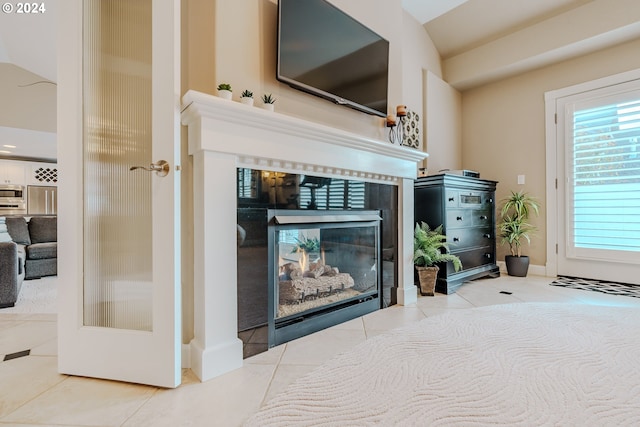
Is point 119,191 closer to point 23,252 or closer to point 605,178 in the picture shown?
point 23,252

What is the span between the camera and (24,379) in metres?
1.33

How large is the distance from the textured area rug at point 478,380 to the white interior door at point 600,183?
1.67 metres

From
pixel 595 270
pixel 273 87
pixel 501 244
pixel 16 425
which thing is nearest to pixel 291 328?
Result: pixel 16 425

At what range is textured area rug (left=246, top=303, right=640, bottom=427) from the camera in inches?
40.0

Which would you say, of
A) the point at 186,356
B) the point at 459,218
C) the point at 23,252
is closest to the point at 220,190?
the point at 186,356

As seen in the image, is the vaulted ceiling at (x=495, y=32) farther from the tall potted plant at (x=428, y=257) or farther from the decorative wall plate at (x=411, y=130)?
the tall potted plant at (x=428, y=257)

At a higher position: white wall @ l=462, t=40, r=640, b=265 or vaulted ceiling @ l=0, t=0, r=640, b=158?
vaulted ceiling @ l=0, t=0, r=640, b=158

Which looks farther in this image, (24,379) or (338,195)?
(338,195)

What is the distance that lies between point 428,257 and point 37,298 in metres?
3.68

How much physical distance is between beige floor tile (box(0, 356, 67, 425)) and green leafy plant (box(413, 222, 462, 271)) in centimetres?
254

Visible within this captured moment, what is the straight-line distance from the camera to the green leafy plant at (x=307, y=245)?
74.0 inches

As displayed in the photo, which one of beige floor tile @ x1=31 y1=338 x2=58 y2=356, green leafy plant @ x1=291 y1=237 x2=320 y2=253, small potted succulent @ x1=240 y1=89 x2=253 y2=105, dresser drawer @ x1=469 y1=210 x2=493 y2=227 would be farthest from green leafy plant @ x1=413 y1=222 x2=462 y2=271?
beige floor tile @ x1=31 y1=338 x2=58 y2=356

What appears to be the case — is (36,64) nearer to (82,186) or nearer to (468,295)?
(82,186)

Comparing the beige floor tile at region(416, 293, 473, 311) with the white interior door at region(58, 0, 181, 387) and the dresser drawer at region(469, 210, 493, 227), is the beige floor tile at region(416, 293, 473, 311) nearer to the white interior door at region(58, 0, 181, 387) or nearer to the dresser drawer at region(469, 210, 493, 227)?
the dresser drawer at region(469, 210, 493, 227)
